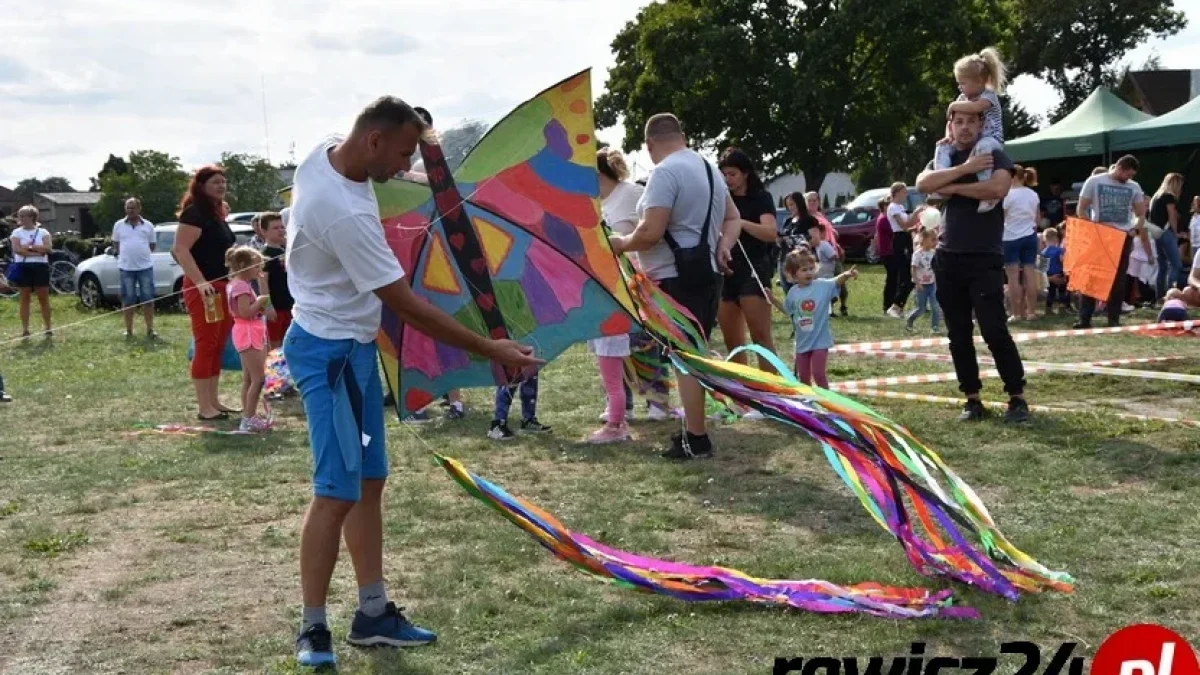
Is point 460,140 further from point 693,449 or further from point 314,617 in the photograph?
point 693,449

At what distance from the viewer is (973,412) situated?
26.0ft

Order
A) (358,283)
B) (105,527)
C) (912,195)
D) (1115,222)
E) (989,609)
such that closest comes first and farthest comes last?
(358,283), (989,609), (105,527), (1115,222), (912,195)

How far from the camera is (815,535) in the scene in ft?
18.0

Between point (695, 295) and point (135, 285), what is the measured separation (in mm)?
11906

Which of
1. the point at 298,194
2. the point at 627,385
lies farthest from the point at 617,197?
the point at 298,194

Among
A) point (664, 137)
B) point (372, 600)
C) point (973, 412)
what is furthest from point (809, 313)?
point (372, 600)

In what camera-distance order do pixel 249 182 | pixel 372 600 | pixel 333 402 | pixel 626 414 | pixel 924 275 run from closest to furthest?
pixel 333 402, pixel 372 600, pixel 626 414, pixel 924 275, pixel 249 182

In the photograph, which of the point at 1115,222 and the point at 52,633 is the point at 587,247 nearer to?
the point at 52,633

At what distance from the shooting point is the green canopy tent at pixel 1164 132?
19.3 metres

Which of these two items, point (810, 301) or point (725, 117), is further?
point (725, 117)

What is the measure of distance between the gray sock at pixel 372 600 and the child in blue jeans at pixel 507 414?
3.60 meters

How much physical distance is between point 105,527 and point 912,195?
26727 mm

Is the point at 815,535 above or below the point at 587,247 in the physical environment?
below

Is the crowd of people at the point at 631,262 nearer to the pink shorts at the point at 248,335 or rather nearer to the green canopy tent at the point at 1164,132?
the pink shorts at the point at 248,335
